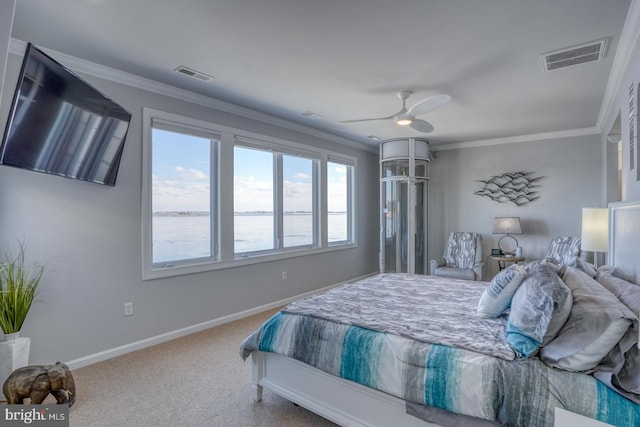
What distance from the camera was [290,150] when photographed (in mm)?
4680

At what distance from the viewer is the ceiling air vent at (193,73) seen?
9.45ft

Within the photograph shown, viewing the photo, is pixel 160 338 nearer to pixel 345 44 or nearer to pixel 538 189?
pixel 345 44

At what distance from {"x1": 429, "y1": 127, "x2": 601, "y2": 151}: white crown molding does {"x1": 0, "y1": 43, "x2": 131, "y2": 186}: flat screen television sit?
204 inches

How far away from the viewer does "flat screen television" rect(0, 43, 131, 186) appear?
2.03 m

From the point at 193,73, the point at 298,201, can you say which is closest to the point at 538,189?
the point at 298,201

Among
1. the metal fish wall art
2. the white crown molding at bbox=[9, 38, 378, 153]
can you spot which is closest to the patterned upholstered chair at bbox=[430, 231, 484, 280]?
the metal fish wall art

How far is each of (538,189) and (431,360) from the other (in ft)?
15.8

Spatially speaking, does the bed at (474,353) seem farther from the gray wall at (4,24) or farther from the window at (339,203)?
the window at (339,203)

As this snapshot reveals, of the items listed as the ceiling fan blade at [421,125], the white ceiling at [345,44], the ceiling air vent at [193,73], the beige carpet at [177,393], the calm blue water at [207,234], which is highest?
the ceiling air vent at [193,73]

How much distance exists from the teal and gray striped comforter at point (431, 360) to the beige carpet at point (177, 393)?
0.37 metres

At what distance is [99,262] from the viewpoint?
2.88 meters

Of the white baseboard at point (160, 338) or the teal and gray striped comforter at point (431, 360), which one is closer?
the teal and gray striped comforter at point (431, 360)

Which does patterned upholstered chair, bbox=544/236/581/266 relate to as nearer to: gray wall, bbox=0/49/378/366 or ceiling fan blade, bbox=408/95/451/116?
ceiling fan blade, bbox=408/95/451/116

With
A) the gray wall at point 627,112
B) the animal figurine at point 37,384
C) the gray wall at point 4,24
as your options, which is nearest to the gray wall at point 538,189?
the gray wall at point 627,112
